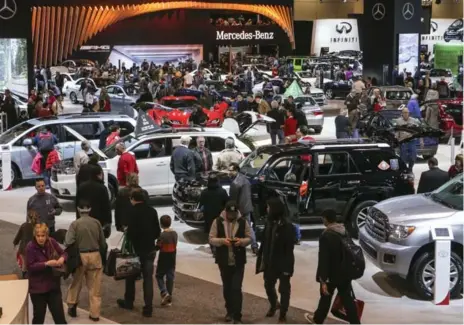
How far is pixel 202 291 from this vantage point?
37.3 feet

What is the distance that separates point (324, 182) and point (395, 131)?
6.93 m

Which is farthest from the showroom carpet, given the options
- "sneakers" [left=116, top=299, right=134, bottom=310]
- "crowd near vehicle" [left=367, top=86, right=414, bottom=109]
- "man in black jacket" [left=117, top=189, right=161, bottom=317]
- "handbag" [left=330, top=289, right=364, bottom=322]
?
"crowd near vehicle" [left=367, top=86, right=414, bottom=109]

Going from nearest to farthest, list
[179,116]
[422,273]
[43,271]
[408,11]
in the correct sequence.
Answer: [43,271] → [422,273] → [179,116] → [408,11]

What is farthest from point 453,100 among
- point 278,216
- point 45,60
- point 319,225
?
point 45,60

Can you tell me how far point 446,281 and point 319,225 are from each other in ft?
13.7

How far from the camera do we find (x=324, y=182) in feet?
45.1

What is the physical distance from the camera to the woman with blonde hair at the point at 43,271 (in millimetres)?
8539

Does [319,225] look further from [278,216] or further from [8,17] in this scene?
[8,17]

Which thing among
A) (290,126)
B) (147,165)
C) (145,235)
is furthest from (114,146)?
(145,235)

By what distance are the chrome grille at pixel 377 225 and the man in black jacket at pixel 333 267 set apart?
2.22 metres

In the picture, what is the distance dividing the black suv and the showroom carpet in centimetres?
226

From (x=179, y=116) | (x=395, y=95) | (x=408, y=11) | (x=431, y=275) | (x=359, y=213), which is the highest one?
(x=408, y=11)

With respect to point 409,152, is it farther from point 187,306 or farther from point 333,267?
point 333,267

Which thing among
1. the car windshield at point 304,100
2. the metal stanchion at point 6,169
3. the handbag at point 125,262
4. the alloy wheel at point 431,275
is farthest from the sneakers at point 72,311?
the car windshield at point 304,100
